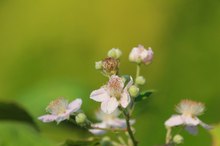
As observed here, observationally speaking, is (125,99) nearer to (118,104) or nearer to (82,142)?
(118,104)

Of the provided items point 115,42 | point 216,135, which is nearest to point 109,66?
point 216,135

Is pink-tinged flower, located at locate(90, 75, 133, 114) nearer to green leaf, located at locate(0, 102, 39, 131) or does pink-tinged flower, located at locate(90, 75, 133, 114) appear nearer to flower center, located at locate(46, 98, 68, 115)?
flower center, located at locate(46, 98, 68, 115)

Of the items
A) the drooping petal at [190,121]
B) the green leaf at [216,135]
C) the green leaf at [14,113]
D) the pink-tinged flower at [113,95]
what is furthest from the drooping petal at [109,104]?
the green leaf at [14,113]

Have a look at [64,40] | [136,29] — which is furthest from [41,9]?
[136,29]

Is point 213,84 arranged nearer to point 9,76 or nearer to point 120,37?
point 120,37

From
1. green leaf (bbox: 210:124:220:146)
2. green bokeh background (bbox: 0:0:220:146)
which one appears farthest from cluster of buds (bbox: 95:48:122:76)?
green bokeh background (bbox: 0:0:220:146)

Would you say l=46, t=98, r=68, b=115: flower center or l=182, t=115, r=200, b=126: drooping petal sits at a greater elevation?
l=46, t=98, r=68, b=115: flower center
